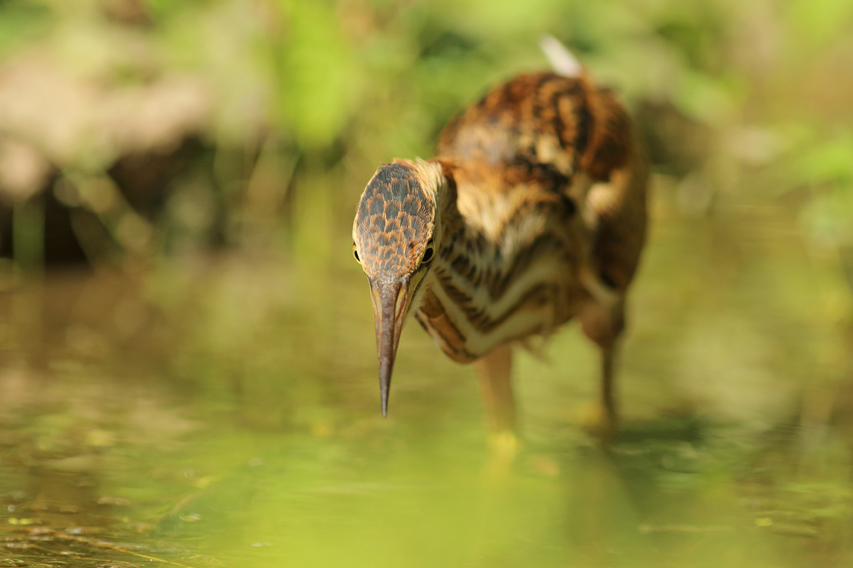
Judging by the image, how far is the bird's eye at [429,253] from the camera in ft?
10.2

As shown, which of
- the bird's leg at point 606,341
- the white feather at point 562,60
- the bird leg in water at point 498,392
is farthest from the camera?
the white feather at point 562,60

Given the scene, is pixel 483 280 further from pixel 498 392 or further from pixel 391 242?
pixel 498 392

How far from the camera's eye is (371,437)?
15.4ft

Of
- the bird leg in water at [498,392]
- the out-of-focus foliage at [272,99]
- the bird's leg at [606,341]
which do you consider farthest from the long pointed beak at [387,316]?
the out-of-focus foliage at [272,99]

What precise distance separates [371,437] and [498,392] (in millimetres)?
614

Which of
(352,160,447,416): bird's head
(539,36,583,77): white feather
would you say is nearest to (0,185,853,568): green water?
(352,160,447,416): bird's head

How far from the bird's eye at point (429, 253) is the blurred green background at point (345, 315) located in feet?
3.52

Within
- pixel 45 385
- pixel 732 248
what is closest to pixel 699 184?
pixel 732 248

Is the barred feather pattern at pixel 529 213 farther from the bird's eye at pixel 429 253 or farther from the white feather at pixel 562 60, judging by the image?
the white feather at pixel 562 60

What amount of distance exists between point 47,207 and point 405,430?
379cm

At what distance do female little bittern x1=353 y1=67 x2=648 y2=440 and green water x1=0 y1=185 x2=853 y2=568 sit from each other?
1.69ft

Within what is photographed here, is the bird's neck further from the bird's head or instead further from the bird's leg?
the bird's leg

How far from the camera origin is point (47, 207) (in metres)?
7.29

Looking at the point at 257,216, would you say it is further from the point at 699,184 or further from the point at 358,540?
the point at 358,540
